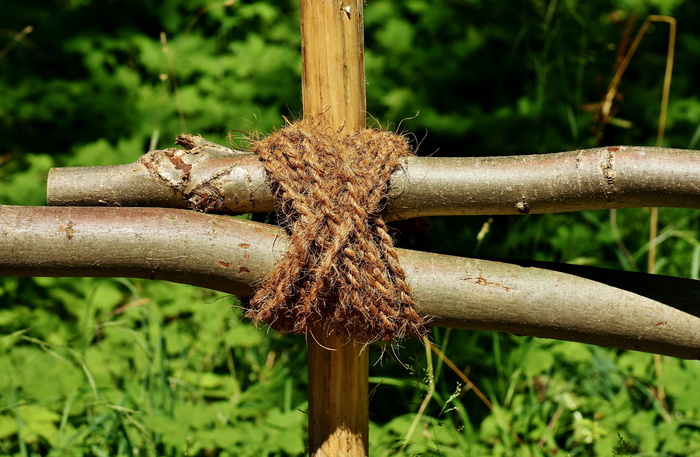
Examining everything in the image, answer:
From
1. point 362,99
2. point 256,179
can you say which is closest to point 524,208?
point 362,99

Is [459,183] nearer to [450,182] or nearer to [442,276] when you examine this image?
[450,182]

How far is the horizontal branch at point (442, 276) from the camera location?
1.30 meters

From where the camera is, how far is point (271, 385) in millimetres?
2506

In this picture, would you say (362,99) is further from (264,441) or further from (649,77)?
(649,77)

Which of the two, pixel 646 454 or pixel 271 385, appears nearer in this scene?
pixel 646 454

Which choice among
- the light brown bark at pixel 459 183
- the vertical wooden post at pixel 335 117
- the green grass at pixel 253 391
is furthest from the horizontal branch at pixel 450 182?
the green grass at pixel 253 391

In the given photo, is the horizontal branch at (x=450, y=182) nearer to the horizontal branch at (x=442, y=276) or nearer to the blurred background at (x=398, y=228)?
the horizontal branch at (x=442, y=276)

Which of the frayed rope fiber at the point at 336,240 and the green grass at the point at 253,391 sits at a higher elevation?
the frayed rope fiber at the point at 336,240

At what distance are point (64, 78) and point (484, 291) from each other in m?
2.98

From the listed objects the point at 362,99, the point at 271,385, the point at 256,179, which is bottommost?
the point at 271,385

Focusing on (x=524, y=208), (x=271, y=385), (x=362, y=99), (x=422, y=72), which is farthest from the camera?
(x=422, y=72)

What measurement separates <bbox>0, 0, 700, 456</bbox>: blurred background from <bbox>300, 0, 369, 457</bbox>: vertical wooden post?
21cm

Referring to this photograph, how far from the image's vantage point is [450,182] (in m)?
1.33

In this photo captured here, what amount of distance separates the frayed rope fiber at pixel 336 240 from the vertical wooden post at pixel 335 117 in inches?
3.1
